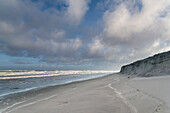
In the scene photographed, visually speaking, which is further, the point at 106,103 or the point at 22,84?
the point at 22,84

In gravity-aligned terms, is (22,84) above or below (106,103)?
below

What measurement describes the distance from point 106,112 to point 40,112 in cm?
359

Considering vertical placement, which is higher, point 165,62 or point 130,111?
point 165,62

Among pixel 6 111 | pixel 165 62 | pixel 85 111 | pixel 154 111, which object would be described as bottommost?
pixel 6 111

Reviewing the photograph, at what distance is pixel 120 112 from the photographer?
184 inches

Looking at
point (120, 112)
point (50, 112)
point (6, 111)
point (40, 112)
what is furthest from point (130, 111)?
point (6, 111)

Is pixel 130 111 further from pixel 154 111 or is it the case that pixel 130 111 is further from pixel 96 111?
pixel 96 111

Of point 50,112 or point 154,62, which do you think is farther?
point 154,62

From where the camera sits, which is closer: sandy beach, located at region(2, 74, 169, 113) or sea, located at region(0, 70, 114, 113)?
sandy beach, located at region(2, 74, 169, 113)

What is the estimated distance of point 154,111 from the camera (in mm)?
4008

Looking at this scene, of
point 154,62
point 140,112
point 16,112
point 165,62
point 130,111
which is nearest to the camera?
point 140,112

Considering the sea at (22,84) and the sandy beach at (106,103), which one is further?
the sea at (22,84)

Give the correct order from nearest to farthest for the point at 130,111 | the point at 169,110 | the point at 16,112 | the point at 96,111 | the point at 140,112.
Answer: the point at 169,110 < the point at 140,112 < the point at 130,111 < the point at 96,111 < the point at 16,112

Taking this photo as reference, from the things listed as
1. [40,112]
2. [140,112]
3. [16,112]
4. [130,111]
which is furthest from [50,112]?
[140,112]
